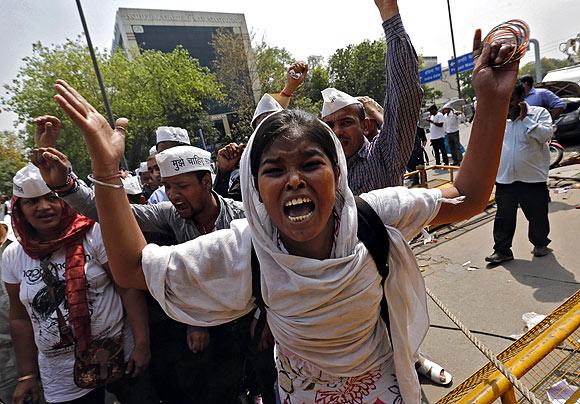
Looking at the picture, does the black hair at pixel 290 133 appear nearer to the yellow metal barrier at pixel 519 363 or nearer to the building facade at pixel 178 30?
the yellow metal barrier at pixel 519 363

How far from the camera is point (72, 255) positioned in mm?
2004

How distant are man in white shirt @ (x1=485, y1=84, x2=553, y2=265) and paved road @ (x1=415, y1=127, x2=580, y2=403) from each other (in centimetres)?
23

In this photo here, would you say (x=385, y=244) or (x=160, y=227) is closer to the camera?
(x=385, y=244)

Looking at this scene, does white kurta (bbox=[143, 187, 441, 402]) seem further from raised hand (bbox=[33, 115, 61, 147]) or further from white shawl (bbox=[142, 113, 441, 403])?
raised hand (bbox=[33, 115, 61, 147])

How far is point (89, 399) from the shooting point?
2.04 meters

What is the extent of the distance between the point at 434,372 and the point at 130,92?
80.9 feet

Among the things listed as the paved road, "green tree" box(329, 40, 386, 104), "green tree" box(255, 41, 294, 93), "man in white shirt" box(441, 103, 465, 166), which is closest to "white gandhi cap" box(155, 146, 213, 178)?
the paved road

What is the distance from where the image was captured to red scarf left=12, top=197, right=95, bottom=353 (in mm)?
1948

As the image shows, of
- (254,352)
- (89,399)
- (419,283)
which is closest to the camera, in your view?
(419,283)

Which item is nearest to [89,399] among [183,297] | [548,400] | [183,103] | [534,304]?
[183,297]

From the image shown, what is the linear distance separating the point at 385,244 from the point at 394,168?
2.61 feet

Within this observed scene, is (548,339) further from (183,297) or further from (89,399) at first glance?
(89,399)

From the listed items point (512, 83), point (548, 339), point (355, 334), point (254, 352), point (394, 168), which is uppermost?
point (512, 83)

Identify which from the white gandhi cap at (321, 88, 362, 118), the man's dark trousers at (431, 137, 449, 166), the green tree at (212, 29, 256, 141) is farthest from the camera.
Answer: the green tree at (212, 29, 256, 141)
